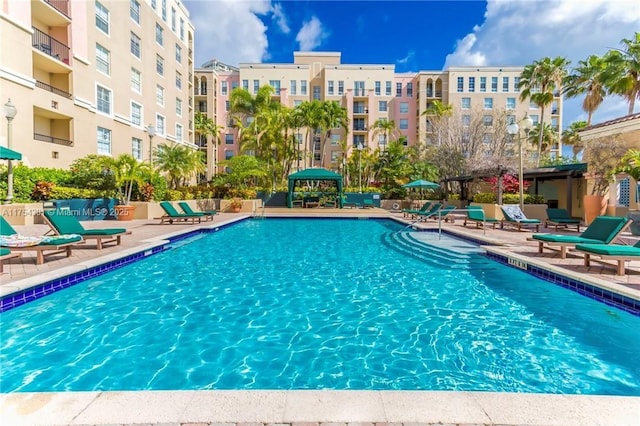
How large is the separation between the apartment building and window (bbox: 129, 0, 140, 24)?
65mm

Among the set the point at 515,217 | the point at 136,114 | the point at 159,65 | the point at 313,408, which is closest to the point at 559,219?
the point at 515,217

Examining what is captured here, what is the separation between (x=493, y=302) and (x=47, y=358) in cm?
598

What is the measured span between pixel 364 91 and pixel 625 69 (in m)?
32.2

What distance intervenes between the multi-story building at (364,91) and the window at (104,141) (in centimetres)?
2288

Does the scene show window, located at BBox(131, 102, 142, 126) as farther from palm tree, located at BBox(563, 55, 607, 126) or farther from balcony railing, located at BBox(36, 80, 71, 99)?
palm tree, located at BBox(563, 55, 607, 126)

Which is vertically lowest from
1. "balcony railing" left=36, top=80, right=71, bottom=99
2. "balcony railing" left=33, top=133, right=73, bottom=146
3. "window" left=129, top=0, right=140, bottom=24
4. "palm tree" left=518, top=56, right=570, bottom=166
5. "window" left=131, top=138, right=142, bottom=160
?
"balcony railing" left=33, top=133, right=73, bottom=146

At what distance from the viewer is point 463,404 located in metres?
2.41

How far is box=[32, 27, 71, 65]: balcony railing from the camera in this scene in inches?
720

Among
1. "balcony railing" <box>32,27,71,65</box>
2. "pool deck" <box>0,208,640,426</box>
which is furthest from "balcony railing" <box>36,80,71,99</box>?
"pool deck" <box>0,208,640,426</box>

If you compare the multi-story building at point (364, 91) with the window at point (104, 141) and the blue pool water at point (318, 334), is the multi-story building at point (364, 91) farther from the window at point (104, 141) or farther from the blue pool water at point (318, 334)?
the blue pool water at point (318, 334)

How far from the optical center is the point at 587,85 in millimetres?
26234

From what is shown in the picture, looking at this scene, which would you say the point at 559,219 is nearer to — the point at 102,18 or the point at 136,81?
the point at 102,18

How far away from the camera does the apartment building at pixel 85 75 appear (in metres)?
16.0

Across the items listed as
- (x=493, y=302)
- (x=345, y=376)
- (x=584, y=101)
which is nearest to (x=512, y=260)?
(x=493, y=302)
